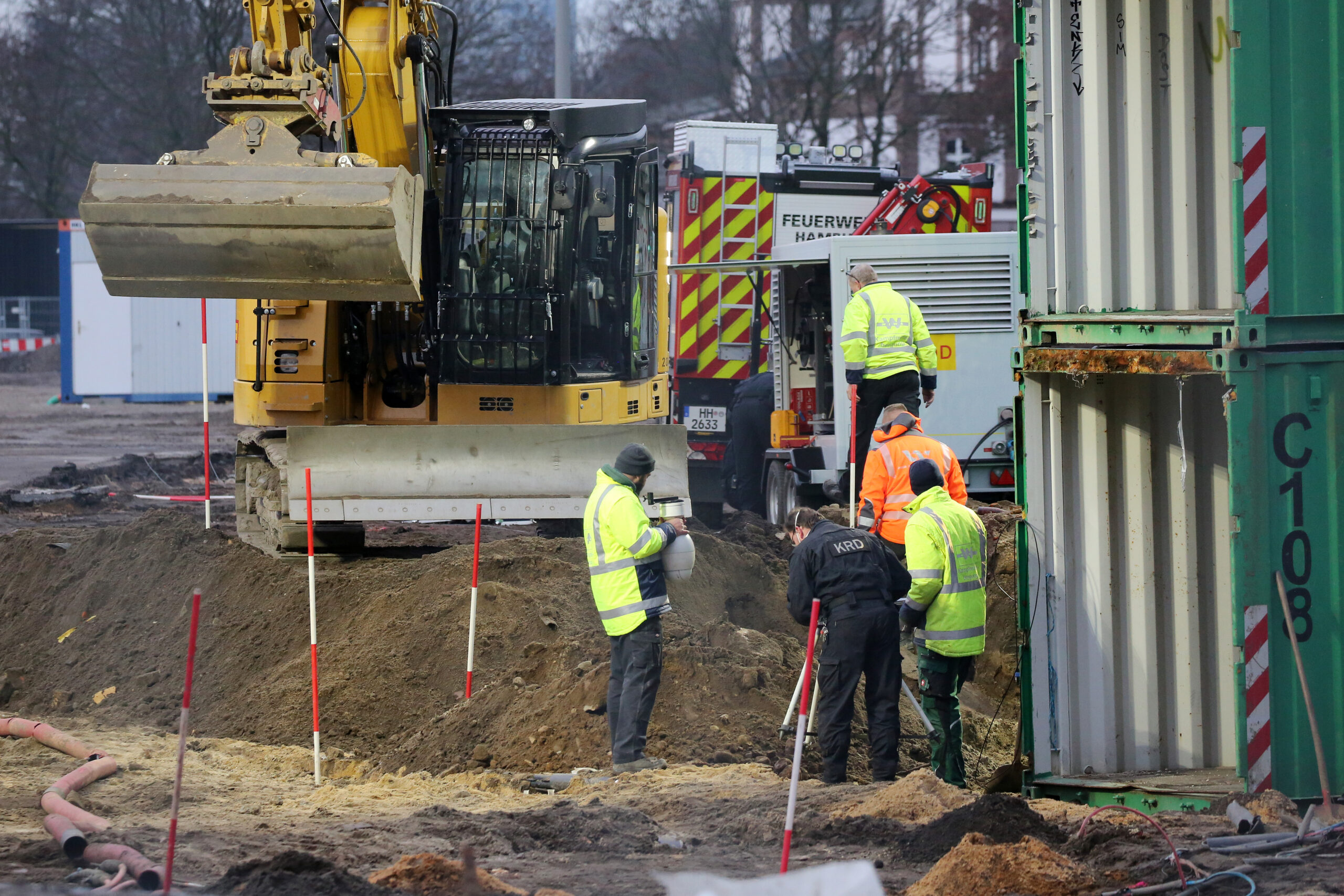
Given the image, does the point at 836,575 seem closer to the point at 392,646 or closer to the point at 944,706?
the point at 944,706

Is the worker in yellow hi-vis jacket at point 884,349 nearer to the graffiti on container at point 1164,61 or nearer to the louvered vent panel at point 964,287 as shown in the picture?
the louvered vent panel at point 964,287

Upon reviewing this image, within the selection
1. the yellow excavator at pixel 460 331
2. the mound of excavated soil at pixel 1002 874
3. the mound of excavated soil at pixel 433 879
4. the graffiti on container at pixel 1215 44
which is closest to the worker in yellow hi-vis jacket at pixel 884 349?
the yellow excavator at pixel 460 331

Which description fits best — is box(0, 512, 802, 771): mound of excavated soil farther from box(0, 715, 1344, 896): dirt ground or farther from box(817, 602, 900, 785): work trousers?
box(817, 602, 900, 785): work trousers

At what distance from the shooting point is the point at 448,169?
10055mm

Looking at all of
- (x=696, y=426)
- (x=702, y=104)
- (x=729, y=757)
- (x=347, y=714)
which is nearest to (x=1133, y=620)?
(x=729, y=757)

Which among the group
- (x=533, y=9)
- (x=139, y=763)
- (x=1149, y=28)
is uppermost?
(x=533, y=9)

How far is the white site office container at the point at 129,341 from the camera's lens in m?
26.5

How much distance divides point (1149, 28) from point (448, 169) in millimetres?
5460

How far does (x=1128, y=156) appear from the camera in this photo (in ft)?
19.3

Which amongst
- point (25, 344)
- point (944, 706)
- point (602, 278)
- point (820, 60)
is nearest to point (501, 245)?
point (602, 278)

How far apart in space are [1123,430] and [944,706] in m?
1.71

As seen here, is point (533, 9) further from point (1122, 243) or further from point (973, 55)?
point (1122, 243)

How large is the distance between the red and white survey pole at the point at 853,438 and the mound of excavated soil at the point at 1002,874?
2645 millimetres

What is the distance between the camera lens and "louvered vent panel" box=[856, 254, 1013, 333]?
34.9 feet
